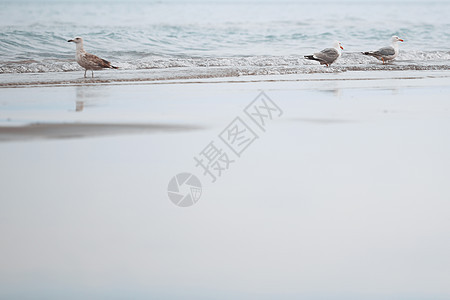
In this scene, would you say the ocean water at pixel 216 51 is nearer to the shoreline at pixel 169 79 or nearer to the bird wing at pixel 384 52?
the bird wing at pixel 384 52

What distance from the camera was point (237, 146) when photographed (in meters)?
4.79

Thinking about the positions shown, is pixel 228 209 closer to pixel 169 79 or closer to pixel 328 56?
pixel 169 79

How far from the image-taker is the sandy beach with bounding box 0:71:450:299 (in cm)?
260

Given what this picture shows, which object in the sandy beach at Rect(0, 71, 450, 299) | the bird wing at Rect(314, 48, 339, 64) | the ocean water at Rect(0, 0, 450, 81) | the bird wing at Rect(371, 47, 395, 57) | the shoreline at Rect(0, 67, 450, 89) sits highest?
the ocean water at Rect(0, 0, 450, 81)

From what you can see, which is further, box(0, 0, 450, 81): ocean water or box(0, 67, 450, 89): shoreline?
box(0, 0, 450, 81): ocean water

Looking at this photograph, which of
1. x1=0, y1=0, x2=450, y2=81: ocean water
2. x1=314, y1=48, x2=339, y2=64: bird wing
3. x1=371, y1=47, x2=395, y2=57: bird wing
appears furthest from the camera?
x1=371, y1=47, x2=395, y2=57: bird wing

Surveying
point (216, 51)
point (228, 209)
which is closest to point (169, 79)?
point (228, 209)

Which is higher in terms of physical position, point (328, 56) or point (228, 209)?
point (328, 56)

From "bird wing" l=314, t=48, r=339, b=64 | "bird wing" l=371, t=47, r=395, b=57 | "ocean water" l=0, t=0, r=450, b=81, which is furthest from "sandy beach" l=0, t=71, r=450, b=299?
"bird wing" l=371, t=47, r=395, b=57

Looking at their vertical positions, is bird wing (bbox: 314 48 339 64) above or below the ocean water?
below

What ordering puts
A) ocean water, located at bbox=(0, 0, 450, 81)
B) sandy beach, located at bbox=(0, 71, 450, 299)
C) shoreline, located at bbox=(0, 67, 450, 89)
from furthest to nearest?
ocean water, located at bbox=(0, 0, 450, 81)
shoreline, located at bbox=(0, 67, 450, 89)
sandy beach, located at bbox=(0, 71, 450, 299)

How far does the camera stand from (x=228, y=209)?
11.1ft

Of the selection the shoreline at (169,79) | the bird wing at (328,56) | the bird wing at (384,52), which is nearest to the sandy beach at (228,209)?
the shoreline at (169,79)

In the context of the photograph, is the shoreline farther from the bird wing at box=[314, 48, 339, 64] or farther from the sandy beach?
the sandy beach
